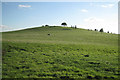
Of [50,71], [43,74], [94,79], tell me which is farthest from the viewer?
[50,71]

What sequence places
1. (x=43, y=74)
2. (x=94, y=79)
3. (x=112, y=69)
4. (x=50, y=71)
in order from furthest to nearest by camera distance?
(x=112, y=69), (x=50, y=71), (x=43, y=74), (x=94, y=79)

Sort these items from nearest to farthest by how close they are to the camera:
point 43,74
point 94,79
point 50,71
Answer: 1. point 94,79
2. point 43,74
3. point 50,71

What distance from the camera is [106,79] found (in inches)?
438

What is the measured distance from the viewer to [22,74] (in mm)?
11648

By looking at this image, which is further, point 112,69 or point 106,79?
point 112,69

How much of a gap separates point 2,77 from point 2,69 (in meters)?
2.22

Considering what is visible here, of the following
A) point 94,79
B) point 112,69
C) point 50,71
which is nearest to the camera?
point 94,79

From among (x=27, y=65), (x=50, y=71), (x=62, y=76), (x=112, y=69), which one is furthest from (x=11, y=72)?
(x=112, y=69)

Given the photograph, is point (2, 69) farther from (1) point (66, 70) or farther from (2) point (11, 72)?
(1) point (66, 70)

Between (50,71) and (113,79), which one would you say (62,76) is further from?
(113,79)

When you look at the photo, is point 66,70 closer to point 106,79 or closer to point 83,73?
point 83,73

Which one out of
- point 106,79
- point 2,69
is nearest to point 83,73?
point 106,79

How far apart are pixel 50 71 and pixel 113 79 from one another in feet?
24.3

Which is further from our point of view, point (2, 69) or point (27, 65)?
point (27, 65)
